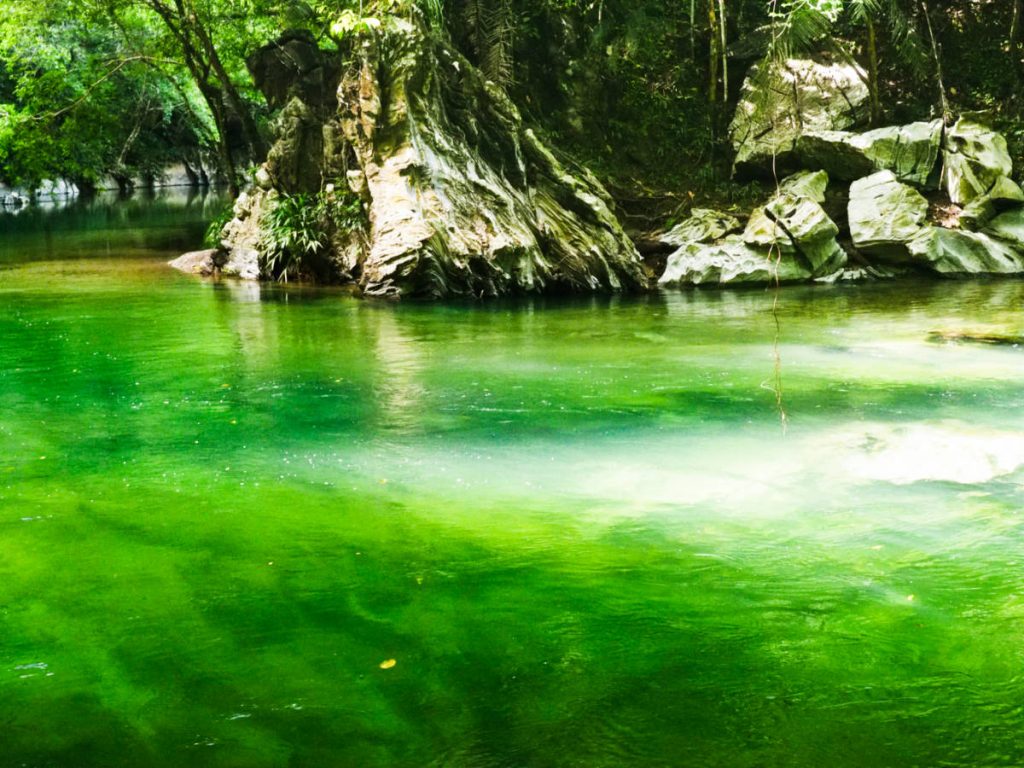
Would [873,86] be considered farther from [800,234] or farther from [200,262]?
[200,262]

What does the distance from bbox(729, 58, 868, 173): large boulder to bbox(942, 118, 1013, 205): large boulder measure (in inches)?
77.3

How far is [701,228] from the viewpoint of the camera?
56.7 feet

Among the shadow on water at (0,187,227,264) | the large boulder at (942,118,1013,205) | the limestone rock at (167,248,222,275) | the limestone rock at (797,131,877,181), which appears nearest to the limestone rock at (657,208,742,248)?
the limestone rock at (797,131,877,181)

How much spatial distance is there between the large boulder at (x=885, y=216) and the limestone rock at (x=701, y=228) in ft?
6.61

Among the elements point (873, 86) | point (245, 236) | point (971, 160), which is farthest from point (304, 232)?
point (971, 160)

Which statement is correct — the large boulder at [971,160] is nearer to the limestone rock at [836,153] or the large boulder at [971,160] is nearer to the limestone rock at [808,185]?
the limestone rock at [836,153]

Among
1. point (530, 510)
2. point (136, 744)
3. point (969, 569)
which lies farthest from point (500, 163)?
point (136, 744)

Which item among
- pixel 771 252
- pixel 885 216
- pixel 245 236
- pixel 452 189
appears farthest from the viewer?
pixel 245 236

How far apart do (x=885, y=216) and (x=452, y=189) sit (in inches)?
289

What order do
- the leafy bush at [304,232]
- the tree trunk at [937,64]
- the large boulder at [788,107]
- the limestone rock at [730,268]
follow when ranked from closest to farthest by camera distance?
the limestone rock at [730,268], the leafy bush at [304,232], the tree trunk at [937,64], the large boulder at [788,107]

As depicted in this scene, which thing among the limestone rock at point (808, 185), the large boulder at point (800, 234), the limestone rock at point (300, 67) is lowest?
the large boulder at point (800, 234)

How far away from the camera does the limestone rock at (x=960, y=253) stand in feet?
53.5

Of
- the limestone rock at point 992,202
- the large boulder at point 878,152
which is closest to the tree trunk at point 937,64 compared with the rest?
the large boulder at point 878,152

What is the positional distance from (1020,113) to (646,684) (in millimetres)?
19733
